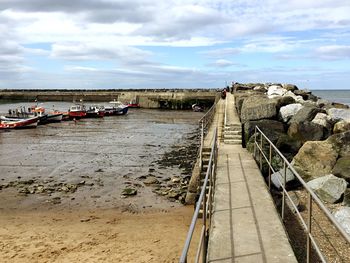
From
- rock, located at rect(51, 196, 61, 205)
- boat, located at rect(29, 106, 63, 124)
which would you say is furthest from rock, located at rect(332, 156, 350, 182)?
boat, located at rect(29, 106, 63, 124)

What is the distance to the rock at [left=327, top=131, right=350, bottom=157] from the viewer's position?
11281mm

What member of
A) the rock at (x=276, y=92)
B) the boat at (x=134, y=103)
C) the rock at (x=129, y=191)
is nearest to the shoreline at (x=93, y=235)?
the rock at (x=129, y=191)

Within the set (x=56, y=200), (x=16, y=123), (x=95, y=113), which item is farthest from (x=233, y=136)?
(x=95, y=113)

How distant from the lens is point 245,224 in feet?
21.4

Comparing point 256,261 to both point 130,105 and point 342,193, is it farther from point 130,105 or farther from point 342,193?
point 130,105

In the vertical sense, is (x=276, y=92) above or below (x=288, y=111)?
above

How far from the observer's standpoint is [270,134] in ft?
44.3

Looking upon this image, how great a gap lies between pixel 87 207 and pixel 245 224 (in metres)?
7.27

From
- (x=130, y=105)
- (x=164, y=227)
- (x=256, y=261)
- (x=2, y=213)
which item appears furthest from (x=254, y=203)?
(x=130, y=105)

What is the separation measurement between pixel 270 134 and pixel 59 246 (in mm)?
7716

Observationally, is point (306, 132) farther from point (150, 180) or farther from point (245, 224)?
point (245, 224)

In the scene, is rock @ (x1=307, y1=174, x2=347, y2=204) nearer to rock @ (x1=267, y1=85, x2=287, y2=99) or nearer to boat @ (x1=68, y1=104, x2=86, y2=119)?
rock @ (x1=267, y1=85, x2=287, y2=99)

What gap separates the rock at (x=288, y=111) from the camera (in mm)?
16438

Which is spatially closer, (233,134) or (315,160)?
(315,160)
